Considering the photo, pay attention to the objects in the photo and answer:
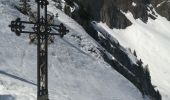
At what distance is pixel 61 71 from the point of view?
76.2ft

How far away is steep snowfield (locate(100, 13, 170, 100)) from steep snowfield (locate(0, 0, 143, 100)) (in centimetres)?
5413

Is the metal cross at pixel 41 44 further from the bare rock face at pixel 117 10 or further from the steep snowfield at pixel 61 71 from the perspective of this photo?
the bare rock face at pixel 117 10

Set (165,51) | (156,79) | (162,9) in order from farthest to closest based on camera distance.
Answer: (162,9) → (165,51) → (156,79)

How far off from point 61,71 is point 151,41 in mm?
74872

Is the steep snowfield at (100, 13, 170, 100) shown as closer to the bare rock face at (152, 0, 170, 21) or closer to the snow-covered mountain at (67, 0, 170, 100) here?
the snow-covered mountain at (67, 0, 170, 100)

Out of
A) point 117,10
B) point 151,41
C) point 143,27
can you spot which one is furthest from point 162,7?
point 117,10

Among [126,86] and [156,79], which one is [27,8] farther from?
[156,79]

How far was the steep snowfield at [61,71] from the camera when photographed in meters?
17.4

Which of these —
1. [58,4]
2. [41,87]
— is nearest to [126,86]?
[41,87]

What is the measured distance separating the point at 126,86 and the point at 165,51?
2720 inches

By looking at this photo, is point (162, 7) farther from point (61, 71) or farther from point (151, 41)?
point (61, 71)

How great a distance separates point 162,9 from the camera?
10838 centimetres

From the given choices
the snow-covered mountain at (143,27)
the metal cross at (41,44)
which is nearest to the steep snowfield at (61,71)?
the metal cross at (41,44)

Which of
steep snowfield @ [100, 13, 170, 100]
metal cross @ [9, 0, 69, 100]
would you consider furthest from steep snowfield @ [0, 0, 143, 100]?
steep snowfield @ [100, 13, 170, 100]
